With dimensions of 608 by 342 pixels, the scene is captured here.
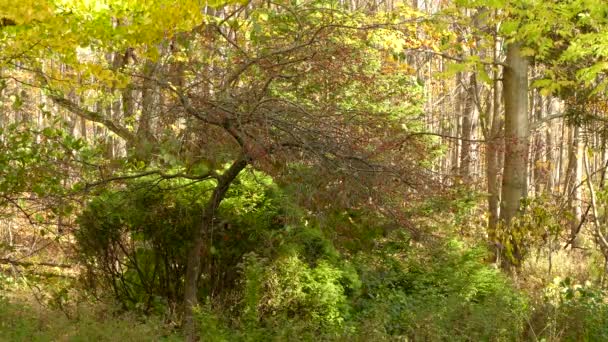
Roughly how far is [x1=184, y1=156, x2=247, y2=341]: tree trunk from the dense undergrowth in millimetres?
185

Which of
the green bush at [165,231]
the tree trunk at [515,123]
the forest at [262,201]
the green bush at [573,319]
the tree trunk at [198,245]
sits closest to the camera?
the forest at [262,201]

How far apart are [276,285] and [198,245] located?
1.01m

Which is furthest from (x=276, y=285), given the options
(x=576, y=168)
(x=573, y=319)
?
(x=576, y=168)

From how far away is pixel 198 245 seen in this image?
8.77 meters

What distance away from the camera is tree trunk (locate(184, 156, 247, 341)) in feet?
27.2

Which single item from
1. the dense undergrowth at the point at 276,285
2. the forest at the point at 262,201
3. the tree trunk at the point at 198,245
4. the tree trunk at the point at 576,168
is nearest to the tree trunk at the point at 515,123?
the forest at the point at 262,201

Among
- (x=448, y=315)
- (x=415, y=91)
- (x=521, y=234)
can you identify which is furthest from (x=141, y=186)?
(x=521, y=234)

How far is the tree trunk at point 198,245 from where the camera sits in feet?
27.2

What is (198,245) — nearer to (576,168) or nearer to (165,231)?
(165,231)

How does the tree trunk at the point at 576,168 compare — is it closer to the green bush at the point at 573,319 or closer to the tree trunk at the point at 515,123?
the tree trunk at the point at 515,123

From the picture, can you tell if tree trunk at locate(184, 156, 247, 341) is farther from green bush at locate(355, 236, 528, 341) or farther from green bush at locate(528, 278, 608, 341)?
green bush at locate(528, 278, 608, 341)

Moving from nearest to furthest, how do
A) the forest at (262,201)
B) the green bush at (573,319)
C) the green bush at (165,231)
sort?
the forest at (262,201), the green bush at (573,319), the green bush at (165,231)

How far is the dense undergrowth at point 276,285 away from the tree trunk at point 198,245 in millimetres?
185

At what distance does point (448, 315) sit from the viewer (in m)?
7.95
